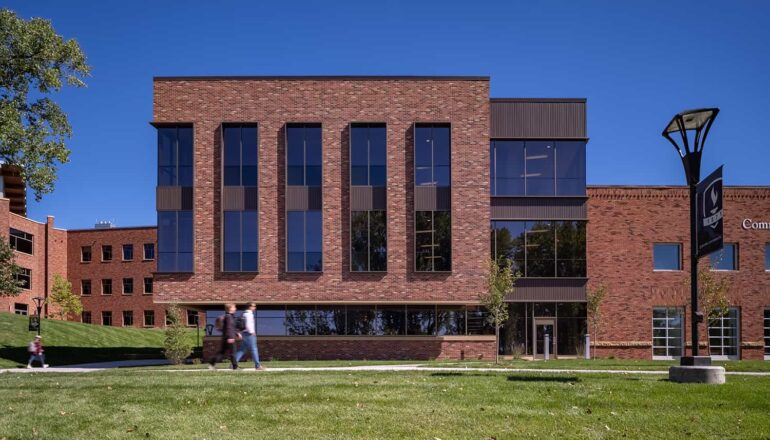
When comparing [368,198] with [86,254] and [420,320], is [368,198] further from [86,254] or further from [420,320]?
[86,254]

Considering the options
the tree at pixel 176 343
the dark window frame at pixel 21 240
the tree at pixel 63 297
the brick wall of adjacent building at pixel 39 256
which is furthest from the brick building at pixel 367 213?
the tree at pixel 63 297

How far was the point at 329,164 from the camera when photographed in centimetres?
3578

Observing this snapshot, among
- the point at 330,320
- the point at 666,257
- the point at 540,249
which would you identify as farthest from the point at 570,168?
the point at 330,320

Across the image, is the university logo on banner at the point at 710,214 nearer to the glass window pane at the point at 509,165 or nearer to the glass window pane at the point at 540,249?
the glass window pane at the point at 540,249

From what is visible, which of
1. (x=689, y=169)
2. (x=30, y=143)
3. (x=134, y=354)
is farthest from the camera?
(x=134, y=354)

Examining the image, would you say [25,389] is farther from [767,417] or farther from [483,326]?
[483,326]

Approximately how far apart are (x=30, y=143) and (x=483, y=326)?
21.8 m

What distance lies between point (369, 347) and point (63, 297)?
39312 mm

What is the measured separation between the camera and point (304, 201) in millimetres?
35594

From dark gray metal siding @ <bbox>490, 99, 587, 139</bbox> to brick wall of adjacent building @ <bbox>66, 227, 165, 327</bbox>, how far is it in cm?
4289

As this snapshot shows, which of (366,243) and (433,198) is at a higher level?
(433,198)

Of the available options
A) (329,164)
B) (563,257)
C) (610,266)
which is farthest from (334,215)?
(610,266)

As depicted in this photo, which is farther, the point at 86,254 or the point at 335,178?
the point at 86,254

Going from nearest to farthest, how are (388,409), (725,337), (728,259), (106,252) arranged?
1. (388,409)
2. (725,337)
3. (728,259)
4. (106,252)
